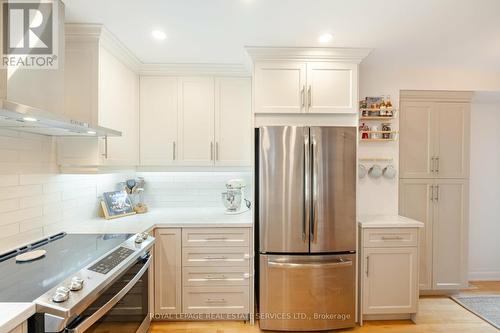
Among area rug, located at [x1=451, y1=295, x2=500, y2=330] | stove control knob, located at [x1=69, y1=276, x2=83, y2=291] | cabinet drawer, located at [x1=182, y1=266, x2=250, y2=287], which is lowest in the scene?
area rug, located at [x1=451, y1=295, x2=500, y2=330]

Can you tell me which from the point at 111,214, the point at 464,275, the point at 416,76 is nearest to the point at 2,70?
the point at 111,214

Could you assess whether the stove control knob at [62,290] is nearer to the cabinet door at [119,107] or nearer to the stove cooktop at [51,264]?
the stove cooktop at [51,264]

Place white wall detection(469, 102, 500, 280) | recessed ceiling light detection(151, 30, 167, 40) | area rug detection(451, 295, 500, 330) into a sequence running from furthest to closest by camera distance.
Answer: white wall detection(469, 102, 500, 280), area rug detection(451, 295, 500, 330), recessed ceiling light detection(151, 30, 167, 40)

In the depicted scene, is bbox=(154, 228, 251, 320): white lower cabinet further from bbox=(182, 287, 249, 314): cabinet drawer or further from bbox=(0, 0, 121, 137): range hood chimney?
bbox=(0, 0, 121, 137): range hood chimney

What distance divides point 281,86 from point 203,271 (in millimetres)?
1781

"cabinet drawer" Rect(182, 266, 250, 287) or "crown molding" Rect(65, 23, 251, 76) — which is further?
"cabinet drawer" Rect(182, 266, 250, 287)

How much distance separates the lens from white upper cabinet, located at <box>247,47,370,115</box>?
7.65 feet

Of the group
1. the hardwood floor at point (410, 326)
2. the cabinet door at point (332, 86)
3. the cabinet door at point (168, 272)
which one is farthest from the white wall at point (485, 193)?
the cabinet door at point (168, 272)

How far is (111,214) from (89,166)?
27.3 inches

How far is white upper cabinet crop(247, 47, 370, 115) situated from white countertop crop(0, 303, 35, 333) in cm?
190

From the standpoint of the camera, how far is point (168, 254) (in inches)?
91.4

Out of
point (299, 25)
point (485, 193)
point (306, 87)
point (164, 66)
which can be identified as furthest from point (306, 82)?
point (485, 193)

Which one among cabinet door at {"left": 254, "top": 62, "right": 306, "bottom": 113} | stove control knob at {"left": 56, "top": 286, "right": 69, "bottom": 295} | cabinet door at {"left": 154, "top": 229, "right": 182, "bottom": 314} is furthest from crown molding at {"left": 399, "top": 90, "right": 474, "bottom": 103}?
stove control knob at {"left": 56, "top": 286, "right": 69, "bottom": 295}

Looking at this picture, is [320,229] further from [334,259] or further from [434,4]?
[434,4]
